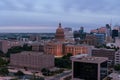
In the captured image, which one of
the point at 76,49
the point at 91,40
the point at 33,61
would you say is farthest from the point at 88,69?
the point at 91,40

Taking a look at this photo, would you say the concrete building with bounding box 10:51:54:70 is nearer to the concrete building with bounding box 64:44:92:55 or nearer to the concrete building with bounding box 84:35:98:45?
the concrete building with bounding box 64:44:92:55

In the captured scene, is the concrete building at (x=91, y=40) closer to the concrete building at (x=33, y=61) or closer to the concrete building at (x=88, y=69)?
the concrete building at (x=33, y=61)

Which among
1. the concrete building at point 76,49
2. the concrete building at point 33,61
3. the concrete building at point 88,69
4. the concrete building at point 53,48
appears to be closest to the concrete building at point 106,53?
the concrete building at point 76,49

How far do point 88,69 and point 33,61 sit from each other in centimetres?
511

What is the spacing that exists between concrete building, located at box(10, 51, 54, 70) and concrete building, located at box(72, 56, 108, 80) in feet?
13.5

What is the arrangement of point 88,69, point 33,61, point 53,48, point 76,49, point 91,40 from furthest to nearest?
point 91,40 → point 76,49 → point 53,48 → point 33,61 → point 88,69

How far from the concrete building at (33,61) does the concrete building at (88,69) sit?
4.11m

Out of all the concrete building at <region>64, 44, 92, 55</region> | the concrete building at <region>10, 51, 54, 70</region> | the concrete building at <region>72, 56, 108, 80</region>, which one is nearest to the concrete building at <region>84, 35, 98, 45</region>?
the concrete building at <region>64, 44, 92, 55</region>

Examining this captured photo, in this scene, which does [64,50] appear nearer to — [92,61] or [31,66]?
[31,66]

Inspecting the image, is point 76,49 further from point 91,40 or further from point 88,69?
point 88,69

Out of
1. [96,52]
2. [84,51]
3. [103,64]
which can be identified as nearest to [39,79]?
[103,64]

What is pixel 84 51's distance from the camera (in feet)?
62.2

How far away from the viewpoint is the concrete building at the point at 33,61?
1416 centimetres

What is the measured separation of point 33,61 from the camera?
1444 cm
